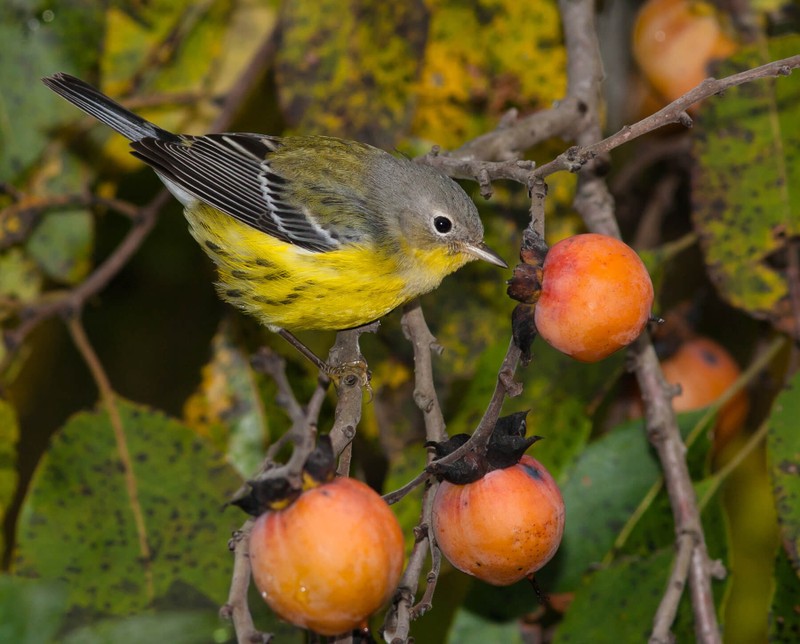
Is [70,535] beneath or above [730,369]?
beneath

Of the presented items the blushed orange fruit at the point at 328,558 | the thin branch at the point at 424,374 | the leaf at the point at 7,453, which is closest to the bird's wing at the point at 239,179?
the thin branch at the point at 424,374

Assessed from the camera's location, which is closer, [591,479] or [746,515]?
[591,479]

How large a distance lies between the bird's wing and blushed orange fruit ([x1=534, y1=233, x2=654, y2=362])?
111cm

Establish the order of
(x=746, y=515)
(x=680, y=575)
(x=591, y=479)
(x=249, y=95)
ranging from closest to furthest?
(x=680, y=575) < (x=591, y=479) < (x=746, y=515) < (x=249, y=95)

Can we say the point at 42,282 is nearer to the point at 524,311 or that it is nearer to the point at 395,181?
the point at 395,181

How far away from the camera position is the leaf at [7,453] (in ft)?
8.26

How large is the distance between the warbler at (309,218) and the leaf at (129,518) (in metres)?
0.42

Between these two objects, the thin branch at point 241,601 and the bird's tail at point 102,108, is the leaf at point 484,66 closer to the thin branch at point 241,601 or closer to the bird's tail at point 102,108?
the bird's tail at point 102,108

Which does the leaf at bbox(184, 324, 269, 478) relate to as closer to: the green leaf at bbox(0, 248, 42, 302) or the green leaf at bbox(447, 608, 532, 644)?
the green leaf at bbox(0, 248, 42, 302)

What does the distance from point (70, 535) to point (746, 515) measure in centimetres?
187

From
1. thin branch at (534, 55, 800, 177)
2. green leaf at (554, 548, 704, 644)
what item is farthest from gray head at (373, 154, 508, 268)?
thin branch at (534, 55, 800, 177)

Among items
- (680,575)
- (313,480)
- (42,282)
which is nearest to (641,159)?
(680,575)

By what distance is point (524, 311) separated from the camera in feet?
5.02

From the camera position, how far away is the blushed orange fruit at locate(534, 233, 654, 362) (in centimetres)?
150
